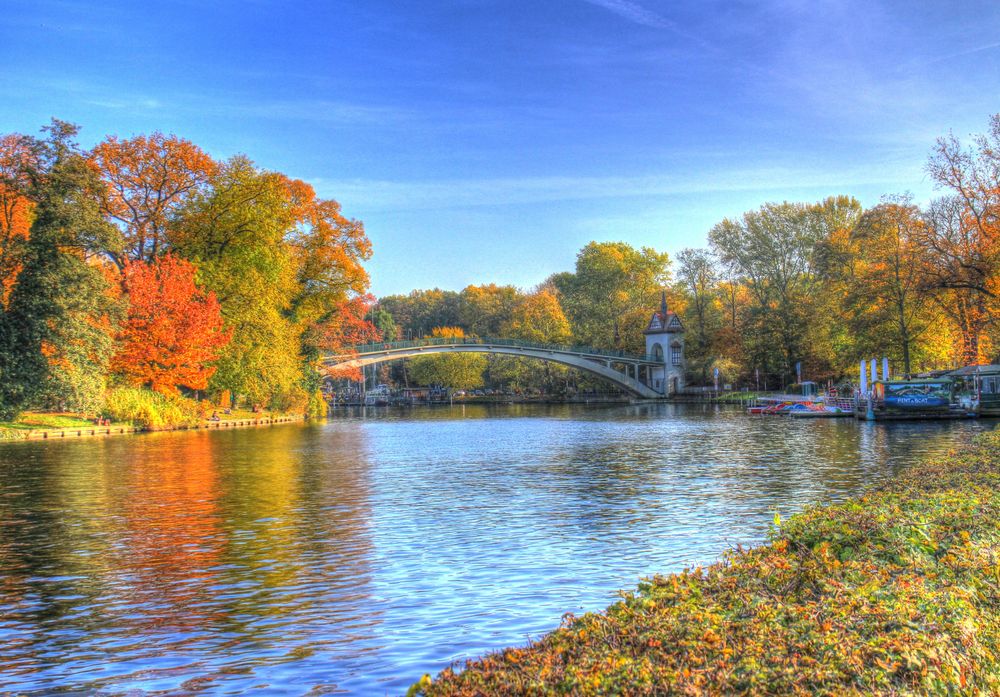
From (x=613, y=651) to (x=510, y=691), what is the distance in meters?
0.92

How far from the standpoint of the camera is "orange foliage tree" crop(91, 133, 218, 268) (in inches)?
1807

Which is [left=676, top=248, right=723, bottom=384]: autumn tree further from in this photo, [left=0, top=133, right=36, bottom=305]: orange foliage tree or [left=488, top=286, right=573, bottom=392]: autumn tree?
[left=0, top=133, right=36, bottom=305]: orange foliage tree

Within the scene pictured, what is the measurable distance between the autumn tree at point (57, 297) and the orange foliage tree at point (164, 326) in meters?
4.46

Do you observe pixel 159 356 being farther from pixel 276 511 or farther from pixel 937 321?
pixel 937 321

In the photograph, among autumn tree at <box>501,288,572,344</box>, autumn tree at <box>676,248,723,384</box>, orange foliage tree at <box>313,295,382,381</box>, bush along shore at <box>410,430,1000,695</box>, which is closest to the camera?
bush along shore at <box>410,430,1000,695</box>


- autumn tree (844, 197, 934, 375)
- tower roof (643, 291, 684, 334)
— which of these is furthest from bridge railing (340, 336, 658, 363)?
autumn tree (844, 197, 934, 375)

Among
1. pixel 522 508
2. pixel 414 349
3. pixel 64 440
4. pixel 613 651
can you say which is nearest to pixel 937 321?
pixel 414 349

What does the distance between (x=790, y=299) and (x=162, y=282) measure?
180ft

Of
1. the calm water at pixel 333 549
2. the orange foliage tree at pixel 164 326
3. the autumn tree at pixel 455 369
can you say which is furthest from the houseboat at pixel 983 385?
the autumn tree at pixel 455 369

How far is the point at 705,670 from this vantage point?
557 cm

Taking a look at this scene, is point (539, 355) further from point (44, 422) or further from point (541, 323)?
point (44, 422)

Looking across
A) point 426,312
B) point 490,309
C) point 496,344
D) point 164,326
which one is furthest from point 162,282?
point 426,312

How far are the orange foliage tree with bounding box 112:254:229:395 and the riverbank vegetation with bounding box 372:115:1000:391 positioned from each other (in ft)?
119

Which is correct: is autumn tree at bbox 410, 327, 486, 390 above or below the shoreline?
above
